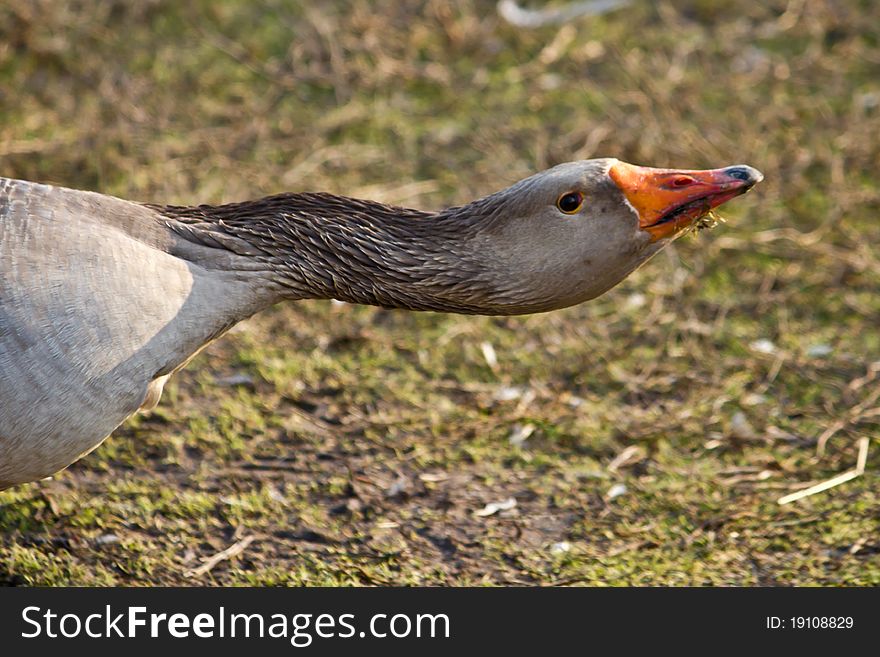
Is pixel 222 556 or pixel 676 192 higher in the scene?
pixel 676 192

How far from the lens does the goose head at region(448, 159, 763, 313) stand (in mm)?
3707

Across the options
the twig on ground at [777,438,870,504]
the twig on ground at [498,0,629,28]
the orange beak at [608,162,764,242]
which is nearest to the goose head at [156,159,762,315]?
the orange beak at [608,162,764,242]

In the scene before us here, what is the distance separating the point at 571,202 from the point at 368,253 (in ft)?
2.25

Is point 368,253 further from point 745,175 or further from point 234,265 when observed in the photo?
point 745,175

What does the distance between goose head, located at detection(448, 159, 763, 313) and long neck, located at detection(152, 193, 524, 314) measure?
0.15 ft

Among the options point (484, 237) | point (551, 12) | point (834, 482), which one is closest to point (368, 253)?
point (484, 237)

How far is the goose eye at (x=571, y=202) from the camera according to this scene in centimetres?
377

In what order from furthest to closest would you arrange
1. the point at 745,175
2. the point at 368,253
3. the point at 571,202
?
the point at 368,253
the point at 571,202
the point at 745,175

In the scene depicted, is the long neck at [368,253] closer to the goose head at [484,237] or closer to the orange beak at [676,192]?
the goose head at [484,237]

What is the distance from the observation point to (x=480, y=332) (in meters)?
5.77

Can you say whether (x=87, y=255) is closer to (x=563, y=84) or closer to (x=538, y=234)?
(x=538, y=234)

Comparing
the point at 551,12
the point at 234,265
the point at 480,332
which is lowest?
the point at 234,265
